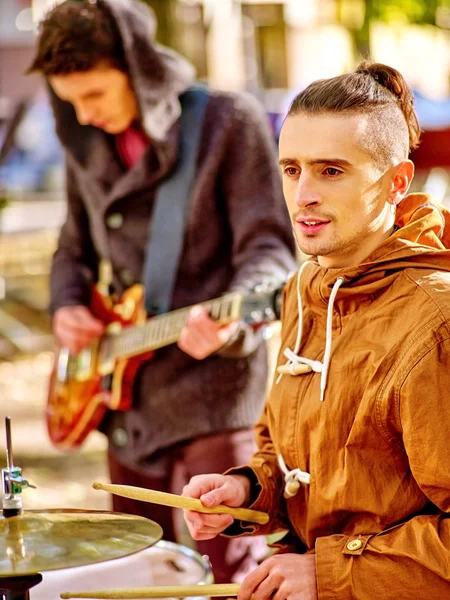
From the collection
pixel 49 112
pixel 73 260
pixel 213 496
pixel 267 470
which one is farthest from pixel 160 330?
pixel 49 112

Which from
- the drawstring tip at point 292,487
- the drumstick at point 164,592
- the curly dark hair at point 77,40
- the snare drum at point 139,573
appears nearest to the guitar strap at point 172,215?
the curly dark hair at point 77,40

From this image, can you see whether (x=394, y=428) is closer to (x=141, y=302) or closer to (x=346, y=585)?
(x=346, y=585)

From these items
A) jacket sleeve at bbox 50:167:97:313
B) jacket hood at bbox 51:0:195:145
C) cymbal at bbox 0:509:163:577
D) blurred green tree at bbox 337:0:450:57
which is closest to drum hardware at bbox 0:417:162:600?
cymbal at bbox 0:509:163:577

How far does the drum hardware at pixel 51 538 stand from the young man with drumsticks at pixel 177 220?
3.41 feet

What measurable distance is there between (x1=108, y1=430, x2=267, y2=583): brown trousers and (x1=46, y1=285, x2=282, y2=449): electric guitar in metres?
0.24

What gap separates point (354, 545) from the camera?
1771 mm

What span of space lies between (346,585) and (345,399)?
1.02 ft

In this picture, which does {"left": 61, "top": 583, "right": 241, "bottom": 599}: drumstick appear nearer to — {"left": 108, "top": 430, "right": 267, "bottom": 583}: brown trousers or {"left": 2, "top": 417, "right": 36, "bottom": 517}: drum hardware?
{"left": 2, "top": 417, "right": 36, "bottom": 517}: drum hardware

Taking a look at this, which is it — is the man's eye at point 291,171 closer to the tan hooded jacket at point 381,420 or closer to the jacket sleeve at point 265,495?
the tan hooded jacket at point 381,420

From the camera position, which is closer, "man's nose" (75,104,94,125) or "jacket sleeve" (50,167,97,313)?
"man's nose" (75,104,94,125)

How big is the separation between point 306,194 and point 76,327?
1.88 metres

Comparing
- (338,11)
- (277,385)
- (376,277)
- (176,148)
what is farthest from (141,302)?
(338,11)

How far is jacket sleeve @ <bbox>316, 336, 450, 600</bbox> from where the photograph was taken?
169cm

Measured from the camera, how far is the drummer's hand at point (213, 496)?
2004 mm
